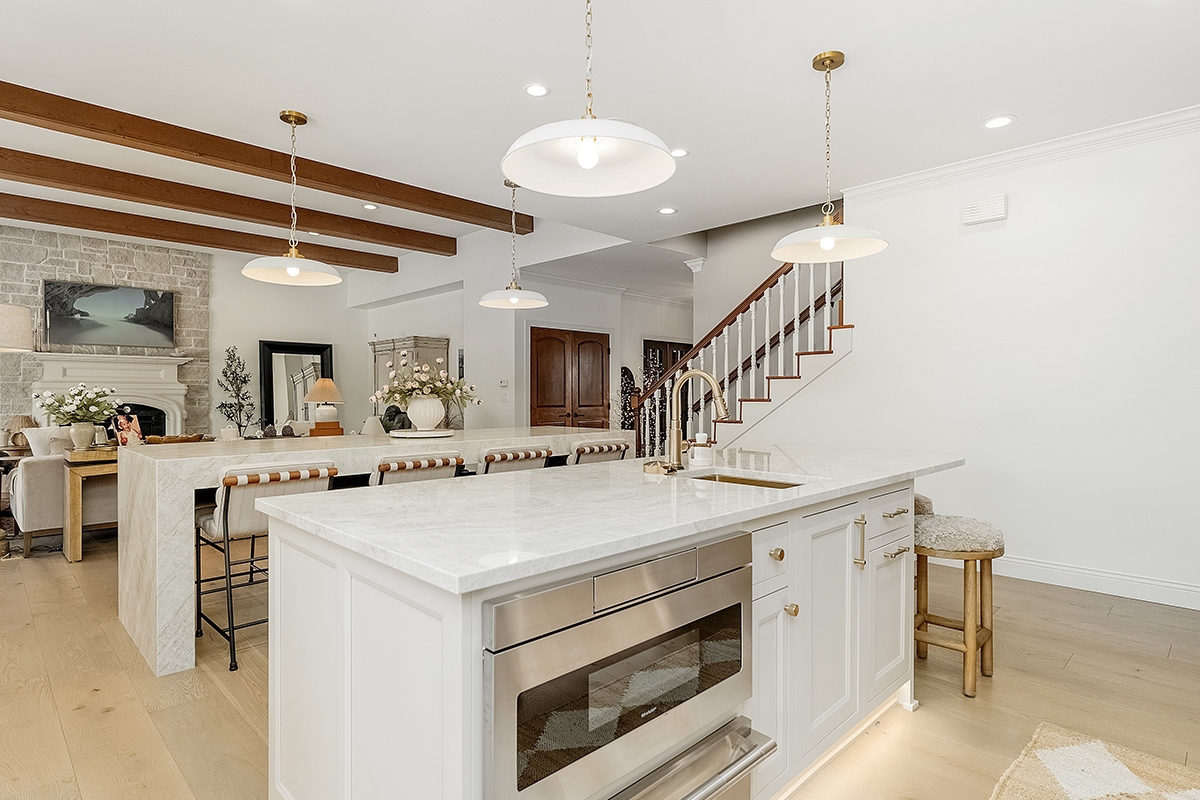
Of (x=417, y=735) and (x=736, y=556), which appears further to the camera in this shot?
(x=736, y=556)

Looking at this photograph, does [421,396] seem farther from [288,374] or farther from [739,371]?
[288,374]

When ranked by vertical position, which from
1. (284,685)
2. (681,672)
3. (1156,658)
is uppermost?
(681,672)

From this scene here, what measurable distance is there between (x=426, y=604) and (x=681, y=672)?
0.64m

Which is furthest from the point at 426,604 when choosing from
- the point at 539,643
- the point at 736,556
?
the point at 736,556

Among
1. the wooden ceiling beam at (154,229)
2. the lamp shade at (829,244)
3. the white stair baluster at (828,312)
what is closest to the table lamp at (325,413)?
the wooden ceiling beam at (154,229)

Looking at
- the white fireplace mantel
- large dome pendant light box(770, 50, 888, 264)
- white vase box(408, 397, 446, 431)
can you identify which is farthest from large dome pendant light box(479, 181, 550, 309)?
the white fireplace mantel

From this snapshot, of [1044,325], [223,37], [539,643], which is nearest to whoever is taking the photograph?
[539,643]

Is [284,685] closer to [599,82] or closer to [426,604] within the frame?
[426,604]

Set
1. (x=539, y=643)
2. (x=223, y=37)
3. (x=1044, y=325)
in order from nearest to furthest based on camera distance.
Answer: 1. (x=539, y=643)
2. (x=223, y=37)
3. (x=1044, y=325)

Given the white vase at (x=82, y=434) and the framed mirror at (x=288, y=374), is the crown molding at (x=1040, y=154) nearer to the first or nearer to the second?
the white vase at (x=82, y=434)

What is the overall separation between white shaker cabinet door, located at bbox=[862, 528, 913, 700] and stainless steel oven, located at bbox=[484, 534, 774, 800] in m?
0.71

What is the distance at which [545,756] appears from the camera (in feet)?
3.81

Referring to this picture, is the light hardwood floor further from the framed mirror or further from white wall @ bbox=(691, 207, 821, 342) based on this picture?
the framed mirror

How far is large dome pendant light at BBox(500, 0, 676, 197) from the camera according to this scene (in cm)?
160
